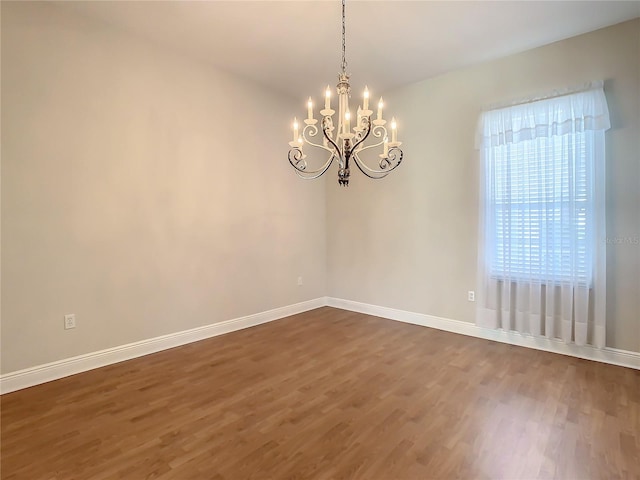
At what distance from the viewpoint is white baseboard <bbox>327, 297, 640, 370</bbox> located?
2.96 metres

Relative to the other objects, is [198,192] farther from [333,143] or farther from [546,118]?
[546,118]

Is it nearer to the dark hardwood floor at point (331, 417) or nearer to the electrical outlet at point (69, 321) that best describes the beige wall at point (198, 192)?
the electrical outlet at point (69, 321)

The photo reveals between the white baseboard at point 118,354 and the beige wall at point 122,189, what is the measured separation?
63 mm

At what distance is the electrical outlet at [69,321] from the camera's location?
2793 mm

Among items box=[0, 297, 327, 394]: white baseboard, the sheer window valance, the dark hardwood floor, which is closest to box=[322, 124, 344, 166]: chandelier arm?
the dark hardwood floor

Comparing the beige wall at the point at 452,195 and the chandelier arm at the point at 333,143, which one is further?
the beige wall at the point at 452,195

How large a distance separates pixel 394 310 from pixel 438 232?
1.19m

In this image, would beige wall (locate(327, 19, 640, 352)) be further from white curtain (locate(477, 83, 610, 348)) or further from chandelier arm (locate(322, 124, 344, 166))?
chandelier arm (locate(322, 124, 344, 166))

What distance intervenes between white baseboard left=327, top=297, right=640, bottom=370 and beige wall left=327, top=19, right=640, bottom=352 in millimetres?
87

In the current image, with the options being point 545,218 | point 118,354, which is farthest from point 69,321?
point 545,218

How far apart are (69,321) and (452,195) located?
4.01 m

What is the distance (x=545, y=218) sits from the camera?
3193 millimetres

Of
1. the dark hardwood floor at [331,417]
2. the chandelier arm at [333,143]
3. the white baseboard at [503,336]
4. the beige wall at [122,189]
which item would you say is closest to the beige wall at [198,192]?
the beige wall at [122,189]

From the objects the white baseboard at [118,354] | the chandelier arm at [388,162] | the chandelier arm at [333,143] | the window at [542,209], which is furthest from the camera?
the window at [542,209]
